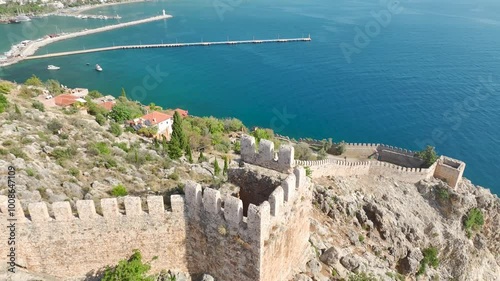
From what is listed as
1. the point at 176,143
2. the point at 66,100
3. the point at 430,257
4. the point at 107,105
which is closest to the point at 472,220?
the point at 430,257

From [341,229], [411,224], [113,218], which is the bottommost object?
[411,224]

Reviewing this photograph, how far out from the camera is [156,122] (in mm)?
42875

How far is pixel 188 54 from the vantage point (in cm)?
10544

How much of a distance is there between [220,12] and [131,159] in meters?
148

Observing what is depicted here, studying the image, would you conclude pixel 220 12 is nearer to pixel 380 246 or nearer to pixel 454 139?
pixel 454 139

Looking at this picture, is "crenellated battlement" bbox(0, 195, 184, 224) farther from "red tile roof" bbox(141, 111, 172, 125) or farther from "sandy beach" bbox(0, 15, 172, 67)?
"sandy beach" bbox(0, 15, 172, 67)

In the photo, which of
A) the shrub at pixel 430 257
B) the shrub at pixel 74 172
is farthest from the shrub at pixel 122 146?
the shrub at pixel 430 257

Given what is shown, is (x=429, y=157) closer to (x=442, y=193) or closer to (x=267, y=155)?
(x=442, y=193)

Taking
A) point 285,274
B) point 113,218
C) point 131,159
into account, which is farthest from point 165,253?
point 131,159

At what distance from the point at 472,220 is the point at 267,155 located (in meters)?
28.0

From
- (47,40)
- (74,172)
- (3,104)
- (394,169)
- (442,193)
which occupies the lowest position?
(442,193)

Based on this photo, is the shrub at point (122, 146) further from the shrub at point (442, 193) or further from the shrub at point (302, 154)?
the shrub at point (442, 193)

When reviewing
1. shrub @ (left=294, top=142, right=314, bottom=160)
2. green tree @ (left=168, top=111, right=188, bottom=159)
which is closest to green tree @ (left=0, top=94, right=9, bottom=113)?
green tree @ (left=168, top=111, right=188, bottom=159)

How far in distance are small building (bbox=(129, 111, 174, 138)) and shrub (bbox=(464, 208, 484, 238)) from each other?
106ft
